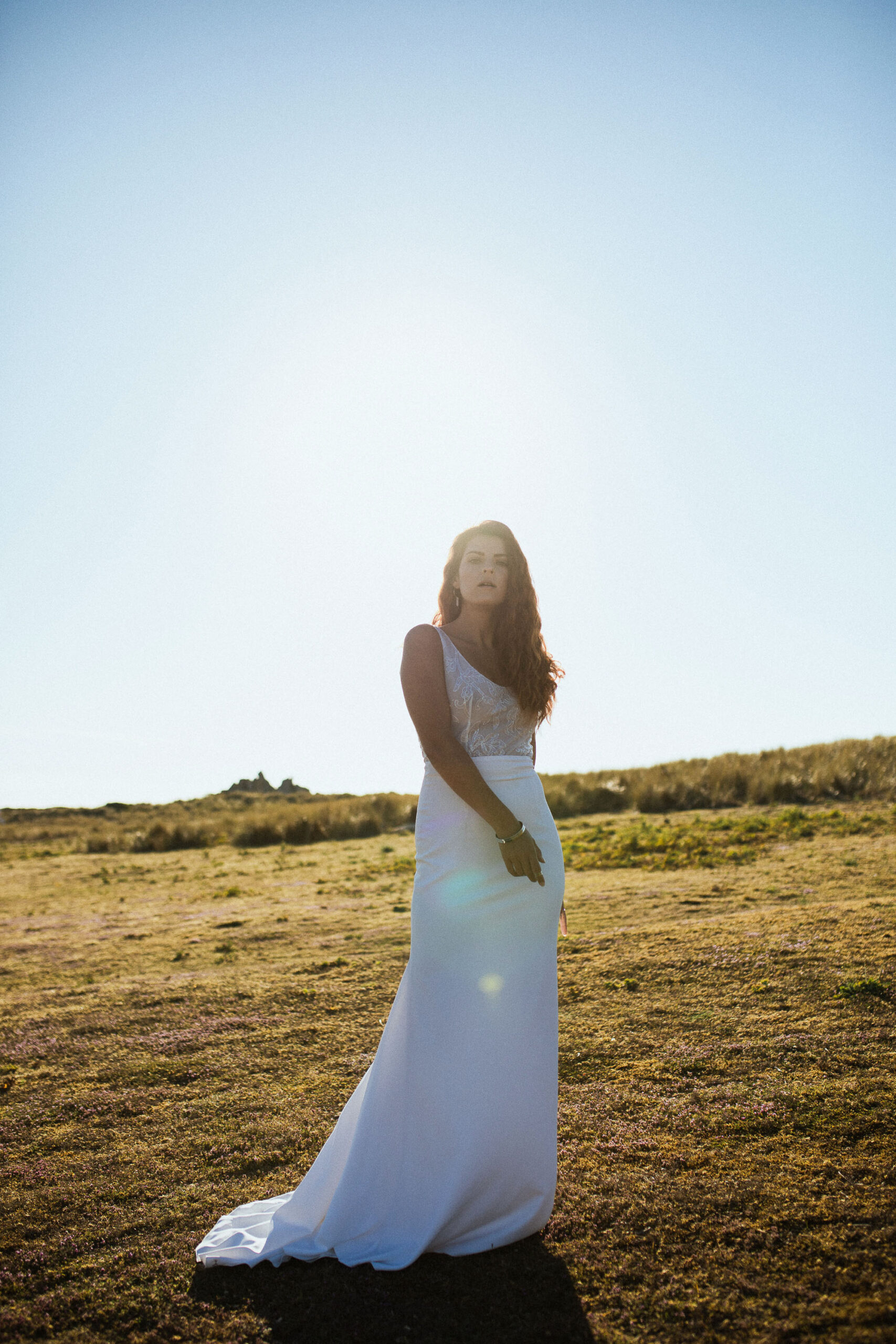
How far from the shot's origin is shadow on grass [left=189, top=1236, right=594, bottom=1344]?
8.50 ft

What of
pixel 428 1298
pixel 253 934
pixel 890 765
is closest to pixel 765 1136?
pixel 428 1298

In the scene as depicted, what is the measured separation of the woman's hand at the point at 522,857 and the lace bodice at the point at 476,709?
1.40 feet

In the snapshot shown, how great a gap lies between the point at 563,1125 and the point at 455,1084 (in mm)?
1403

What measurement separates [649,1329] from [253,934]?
311 inches

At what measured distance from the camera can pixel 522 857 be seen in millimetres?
3127

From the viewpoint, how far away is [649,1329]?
253 centimetres

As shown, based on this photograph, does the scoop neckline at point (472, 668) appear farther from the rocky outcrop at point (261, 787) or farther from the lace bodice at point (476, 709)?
the rocky outcrop at point (261, 787)

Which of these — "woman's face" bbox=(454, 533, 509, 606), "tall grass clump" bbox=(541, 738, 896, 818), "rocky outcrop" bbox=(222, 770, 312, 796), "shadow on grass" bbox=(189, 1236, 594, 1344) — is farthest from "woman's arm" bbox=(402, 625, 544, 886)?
"rocky outcrop" bbox=(222, 770, 312, 796)

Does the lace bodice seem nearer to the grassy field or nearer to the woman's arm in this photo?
the woman's arm

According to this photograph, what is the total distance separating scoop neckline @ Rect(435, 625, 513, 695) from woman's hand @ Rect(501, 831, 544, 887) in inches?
26.5

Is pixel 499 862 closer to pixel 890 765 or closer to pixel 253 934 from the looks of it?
pixel 253 934

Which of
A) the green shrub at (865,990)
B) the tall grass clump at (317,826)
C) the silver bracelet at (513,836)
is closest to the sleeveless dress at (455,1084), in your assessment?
the silver bracelet at (513,836)

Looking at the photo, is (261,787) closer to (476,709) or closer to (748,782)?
(748,782)

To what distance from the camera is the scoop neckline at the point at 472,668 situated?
11.2 ft
